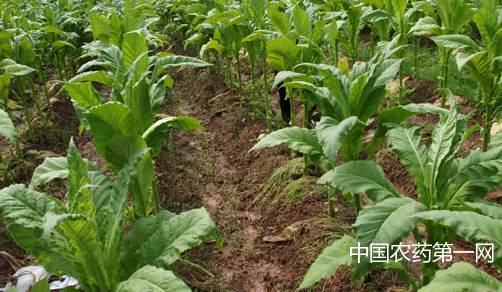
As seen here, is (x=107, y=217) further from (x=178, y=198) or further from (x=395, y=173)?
(x=395, y=173)

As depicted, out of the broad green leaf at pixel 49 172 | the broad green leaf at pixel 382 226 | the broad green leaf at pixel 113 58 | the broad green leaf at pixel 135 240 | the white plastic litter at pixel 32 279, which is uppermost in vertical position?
the broad green leaf at pixel 113 58

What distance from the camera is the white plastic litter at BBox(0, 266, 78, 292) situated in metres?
2.87

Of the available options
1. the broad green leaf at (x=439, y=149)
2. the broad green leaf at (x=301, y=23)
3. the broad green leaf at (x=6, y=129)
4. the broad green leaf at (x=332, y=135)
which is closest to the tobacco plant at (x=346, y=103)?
the broad green leaf at (x=332, y=135)

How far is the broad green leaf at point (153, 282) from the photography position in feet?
6.29

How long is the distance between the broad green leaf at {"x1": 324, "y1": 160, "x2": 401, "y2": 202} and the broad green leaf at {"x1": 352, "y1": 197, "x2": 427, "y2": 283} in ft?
0.66

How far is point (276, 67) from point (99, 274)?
2378 millimetres

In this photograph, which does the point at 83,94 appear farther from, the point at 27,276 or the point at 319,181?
the point at 319,181

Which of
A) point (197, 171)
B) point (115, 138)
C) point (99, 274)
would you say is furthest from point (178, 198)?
point (99, 274)

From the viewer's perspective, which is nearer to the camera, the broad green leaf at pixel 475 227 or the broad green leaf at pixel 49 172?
the broad green leaf at pixel 475 227

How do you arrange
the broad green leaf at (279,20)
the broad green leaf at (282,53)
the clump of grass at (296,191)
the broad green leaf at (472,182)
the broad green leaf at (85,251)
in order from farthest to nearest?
the broad green leaf at (279,20) < the clump of grass at (296,191) < the broad green leaf at (282,53) < the broad green leaf at (472,182) < the broad green leaf at (85,251)

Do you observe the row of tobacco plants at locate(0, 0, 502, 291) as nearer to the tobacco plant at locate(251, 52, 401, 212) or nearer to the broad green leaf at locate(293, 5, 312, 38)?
the tobacco plant at locate(251, 52, 401, 212)

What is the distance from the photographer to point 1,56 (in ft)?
15.6

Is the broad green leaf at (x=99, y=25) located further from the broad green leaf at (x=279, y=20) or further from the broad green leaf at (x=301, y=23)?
the broad green leaf at (x=301, y=23)

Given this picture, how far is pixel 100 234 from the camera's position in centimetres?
226
